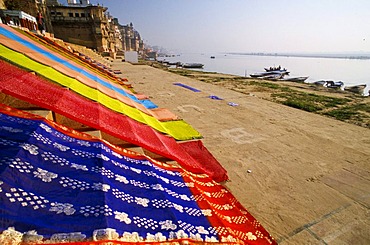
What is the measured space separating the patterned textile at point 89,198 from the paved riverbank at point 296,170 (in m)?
0.88

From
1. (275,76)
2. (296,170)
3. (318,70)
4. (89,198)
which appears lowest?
(318,70)

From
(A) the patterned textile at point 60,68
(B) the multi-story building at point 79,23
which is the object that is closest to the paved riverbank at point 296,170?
(A) the patterned textile at point 60,68

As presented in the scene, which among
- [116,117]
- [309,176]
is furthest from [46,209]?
[309,176]

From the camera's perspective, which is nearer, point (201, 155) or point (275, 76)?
point (201, 155)

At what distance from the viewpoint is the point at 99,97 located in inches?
183

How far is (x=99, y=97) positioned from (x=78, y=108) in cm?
141

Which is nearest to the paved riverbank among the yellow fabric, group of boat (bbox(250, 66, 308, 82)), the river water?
the yellow fabric

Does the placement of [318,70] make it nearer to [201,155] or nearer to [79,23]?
[79,23]

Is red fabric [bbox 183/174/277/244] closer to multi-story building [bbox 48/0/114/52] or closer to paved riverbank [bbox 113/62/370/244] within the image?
paved riverbank [bbox 113/62/370/244]

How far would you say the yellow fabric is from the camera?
415cm

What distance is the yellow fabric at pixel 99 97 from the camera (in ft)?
13.6

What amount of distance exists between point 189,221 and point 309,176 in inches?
139

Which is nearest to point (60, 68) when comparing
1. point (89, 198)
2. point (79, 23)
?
point (89, 198)

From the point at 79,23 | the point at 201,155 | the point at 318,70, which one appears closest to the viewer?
the point at 201,155
